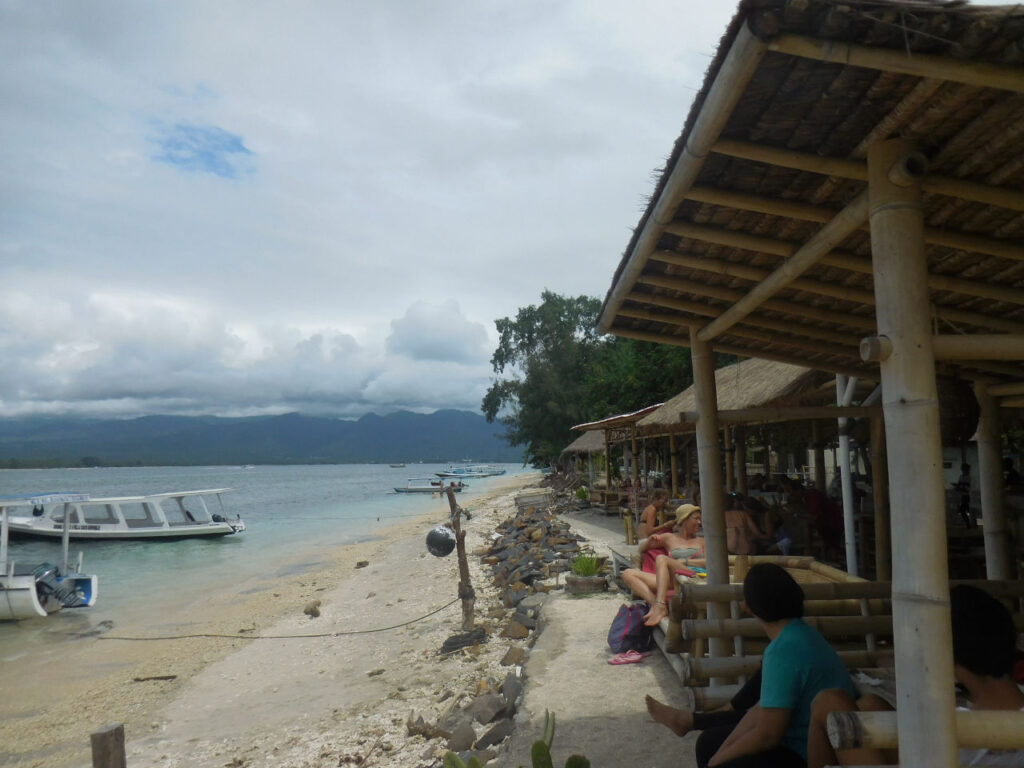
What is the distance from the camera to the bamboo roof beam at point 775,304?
13.1 ft

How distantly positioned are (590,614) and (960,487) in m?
7.10

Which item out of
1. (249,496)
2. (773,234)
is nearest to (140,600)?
(773,234)

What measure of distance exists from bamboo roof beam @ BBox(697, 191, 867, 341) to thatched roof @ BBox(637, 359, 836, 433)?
2.12m

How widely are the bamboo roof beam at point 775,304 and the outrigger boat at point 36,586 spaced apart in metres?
14.4

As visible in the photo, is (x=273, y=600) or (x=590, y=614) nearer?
(x=590, y=614)

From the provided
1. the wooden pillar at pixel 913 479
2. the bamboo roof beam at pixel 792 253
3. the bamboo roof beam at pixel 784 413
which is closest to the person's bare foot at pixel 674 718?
the wooden pillar at pixel 913 479

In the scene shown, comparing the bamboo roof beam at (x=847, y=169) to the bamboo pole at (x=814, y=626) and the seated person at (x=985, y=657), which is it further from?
the bamboo pole at (x=814, y=626)

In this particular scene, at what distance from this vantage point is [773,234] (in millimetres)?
3205

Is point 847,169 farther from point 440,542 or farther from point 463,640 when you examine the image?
point 440,542

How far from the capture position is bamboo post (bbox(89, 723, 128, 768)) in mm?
3785

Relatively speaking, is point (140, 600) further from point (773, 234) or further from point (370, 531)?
point (773, 234)

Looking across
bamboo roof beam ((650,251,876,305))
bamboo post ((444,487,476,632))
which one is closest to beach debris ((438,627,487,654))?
bamboo post ((444,487,476,632))

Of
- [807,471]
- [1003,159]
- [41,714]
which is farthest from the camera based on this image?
[807,471]

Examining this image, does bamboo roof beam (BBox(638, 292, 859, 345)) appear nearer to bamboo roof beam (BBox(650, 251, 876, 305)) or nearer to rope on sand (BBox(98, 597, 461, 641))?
bamboo roof beam (BBox(650, 251, 876, 305))
